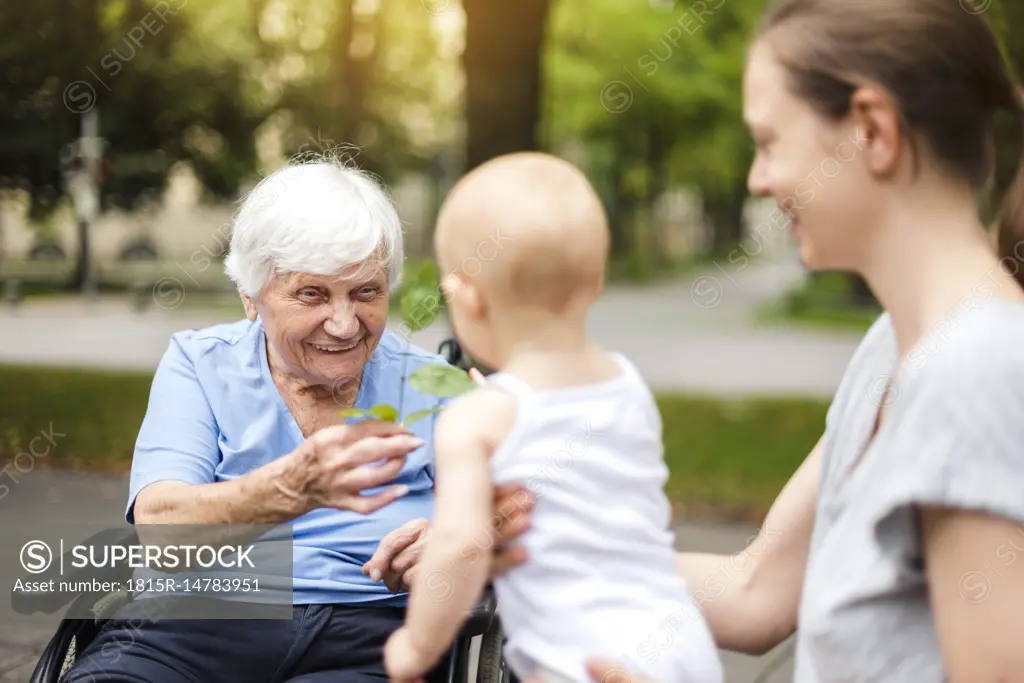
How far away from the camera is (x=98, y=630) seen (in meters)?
2.08

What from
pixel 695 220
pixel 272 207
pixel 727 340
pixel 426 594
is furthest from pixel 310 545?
pixel 695 220

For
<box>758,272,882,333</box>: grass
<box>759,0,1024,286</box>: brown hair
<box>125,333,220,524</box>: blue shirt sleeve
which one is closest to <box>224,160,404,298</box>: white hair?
<box>125,333,220,524</box>: blue shirt sleeve

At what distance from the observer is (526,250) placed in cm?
121

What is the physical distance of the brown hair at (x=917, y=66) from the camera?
112 cm

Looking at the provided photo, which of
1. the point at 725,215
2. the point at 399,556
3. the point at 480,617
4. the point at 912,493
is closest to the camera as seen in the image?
the point at 912,493

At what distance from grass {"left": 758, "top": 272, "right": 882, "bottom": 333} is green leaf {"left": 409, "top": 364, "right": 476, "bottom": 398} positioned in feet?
59.8

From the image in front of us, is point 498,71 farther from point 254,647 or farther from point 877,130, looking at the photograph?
point 877,130

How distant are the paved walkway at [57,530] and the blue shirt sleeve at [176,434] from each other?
175 cm

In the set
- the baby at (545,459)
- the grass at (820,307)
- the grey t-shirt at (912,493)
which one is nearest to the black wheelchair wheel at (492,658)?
the baby at (545,459)

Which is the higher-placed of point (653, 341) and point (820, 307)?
point (820, 307)

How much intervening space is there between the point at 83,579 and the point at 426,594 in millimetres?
1061

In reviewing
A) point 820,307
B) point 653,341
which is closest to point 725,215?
point 820,307

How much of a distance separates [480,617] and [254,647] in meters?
0.45

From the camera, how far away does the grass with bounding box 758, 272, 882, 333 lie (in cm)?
1972
